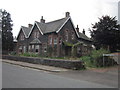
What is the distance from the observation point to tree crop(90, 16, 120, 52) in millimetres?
21094

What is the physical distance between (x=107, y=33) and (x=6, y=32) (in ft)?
98.2

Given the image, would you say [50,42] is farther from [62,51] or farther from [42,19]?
[42,19]

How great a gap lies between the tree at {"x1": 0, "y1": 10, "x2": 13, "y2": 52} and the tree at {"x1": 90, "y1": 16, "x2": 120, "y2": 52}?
26008 millimetres

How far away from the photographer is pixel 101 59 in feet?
51.2

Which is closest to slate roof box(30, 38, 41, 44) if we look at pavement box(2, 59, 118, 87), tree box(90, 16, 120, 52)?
tree box(90, 16, 120, 52)

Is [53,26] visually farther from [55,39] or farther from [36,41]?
[36,41]

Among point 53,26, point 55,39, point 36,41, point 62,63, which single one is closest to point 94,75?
point 62,63

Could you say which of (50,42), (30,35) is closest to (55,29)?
(50,42)

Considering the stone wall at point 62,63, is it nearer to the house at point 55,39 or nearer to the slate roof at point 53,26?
the house at point 55,39

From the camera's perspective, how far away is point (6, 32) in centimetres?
3938

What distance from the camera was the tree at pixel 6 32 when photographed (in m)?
38.3

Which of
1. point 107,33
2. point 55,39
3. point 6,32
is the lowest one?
point 55,39

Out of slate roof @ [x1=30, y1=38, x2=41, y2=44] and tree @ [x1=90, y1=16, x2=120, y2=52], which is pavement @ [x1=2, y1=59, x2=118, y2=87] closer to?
tree @ [x1=90, y1=16, x2=120, y2=52]

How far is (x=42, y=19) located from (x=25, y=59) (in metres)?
17.8
